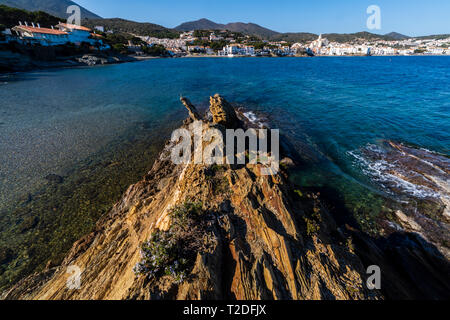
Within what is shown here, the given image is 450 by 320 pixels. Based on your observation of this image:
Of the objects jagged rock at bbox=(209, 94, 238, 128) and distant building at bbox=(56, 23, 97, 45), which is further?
distant building at bbox=(56, 23, 97, 45)

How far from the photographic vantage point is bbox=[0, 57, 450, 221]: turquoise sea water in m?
16.4

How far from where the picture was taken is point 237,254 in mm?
6113

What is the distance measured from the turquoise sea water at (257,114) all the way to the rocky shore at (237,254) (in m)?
5.63

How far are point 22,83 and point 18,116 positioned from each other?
32151 millimetres

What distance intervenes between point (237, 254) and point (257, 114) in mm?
26144

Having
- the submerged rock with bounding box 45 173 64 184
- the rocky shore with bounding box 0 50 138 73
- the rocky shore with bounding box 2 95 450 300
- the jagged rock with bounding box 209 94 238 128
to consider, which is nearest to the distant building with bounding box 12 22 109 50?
the rocky shore with bounding box 0 50 138 73

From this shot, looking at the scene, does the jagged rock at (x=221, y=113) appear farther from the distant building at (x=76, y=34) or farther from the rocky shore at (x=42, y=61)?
the distant building at (x=76, y=34)

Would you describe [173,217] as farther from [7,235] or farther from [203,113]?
[203,113]

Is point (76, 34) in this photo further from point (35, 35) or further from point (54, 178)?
point (54, 178)

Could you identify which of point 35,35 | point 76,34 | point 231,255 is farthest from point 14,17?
point 231,255

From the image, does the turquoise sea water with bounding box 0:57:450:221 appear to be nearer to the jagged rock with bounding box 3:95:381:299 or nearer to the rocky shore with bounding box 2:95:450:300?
the rocky shore with bounding box 2:95:450:300

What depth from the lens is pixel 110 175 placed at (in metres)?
15.9

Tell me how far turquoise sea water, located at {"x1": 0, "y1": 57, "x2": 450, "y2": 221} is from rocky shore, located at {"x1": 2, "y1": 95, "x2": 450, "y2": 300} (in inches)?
222

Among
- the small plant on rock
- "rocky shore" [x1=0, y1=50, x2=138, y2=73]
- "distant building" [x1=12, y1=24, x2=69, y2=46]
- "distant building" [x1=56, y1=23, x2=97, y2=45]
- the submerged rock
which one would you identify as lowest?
the submerged rock
